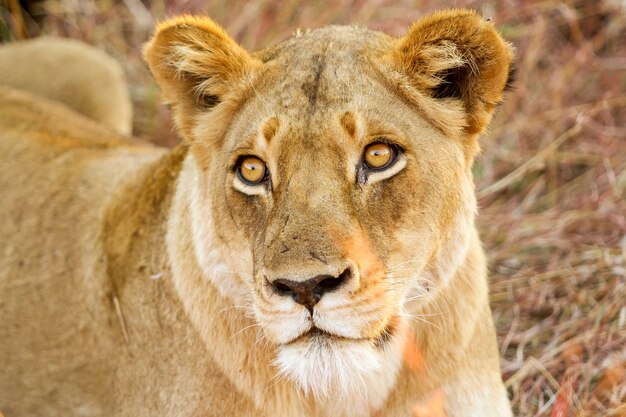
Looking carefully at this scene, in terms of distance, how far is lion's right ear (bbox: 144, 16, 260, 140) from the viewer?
3469 millimetres

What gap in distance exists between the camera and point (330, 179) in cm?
307

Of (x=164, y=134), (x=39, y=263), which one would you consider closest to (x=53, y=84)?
(x=164, y=134)

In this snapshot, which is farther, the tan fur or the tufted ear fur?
the tan fur

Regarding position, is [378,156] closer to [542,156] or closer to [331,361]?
[331,361]

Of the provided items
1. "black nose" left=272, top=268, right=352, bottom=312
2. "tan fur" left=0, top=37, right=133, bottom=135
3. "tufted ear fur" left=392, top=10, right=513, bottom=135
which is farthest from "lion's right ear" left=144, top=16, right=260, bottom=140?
"tan fur" left=0, top=37, right=133, bottom=135

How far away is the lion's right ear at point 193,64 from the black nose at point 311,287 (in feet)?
3.29

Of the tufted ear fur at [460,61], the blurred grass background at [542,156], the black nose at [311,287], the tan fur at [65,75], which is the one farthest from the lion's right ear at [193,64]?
the tan fur at [65,75]

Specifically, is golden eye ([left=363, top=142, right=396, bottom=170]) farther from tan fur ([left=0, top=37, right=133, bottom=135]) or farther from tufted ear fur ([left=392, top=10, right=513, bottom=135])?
tan fur ([left=0, top=37, right=133, bottom=135])

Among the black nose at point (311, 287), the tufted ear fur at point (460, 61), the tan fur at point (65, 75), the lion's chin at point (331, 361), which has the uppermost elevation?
the tan fur at point (65, 75)

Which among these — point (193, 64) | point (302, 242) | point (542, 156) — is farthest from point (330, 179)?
point (542, 156)

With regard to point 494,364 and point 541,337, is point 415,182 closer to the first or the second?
point 494,364

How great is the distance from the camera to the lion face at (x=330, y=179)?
2891 millimetres

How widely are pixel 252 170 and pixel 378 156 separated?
1.46 feet

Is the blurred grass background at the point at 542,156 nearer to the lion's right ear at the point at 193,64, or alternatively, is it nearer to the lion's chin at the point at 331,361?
the lion's chin at the point at 331,361
